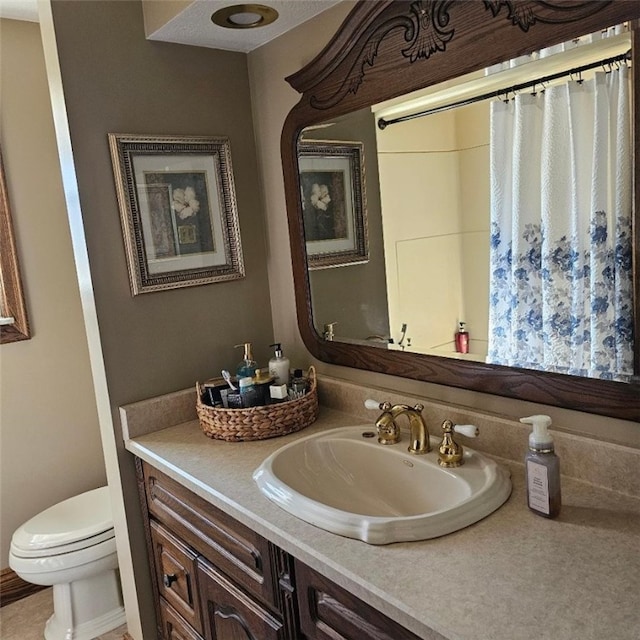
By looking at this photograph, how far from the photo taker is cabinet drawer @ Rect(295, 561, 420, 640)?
1015 millimetres

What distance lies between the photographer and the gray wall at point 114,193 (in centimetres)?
171

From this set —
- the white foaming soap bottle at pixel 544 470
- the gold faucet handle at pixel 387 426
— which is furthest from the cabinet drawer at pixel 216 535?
the white foaming soap bottle at pixel 544 470

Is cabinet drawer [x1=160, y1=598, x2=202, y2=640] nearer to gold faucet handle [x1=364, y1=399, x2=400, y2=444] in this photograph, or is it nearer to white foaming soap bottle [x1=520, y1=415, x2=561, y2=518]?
gold faucet handle [x1=364, y1=399, x2=400, y2=444]

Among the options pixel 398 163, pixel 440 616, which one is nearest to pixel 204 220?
pixel 398 163

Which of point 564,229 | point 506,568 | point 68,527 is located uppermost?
point 564,229

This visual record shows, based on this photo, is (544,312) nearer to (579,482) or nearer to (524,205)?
(524,205)

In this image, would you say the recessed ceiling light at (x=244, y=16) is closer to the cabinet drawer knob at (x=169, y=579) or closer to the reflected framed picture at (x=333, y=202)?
the reflected framed picture at (x=333, y=202)

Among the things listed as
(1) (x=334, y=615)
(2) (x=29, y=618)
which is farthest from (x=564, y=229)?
(2) (x=29, y=618)

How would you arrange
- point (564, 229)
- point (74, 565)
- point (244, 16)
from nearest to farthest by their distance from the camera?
point (564, 229) → point (244, 16) → point (74, 565)

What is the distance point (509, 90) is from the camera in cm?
127

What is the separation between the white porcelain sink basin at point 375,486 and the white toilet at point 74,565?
1.01 m

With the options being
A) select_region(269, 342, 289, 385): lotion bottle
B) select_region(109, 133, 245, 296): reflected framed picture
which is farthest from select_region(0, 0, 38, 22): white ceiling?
select_region(269, 342, 289, 385): lotion bottle

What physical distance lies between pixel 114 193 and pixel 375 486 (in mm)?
1112

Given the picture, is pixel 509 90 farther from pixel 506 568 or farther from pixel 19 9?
pixel 19 9
